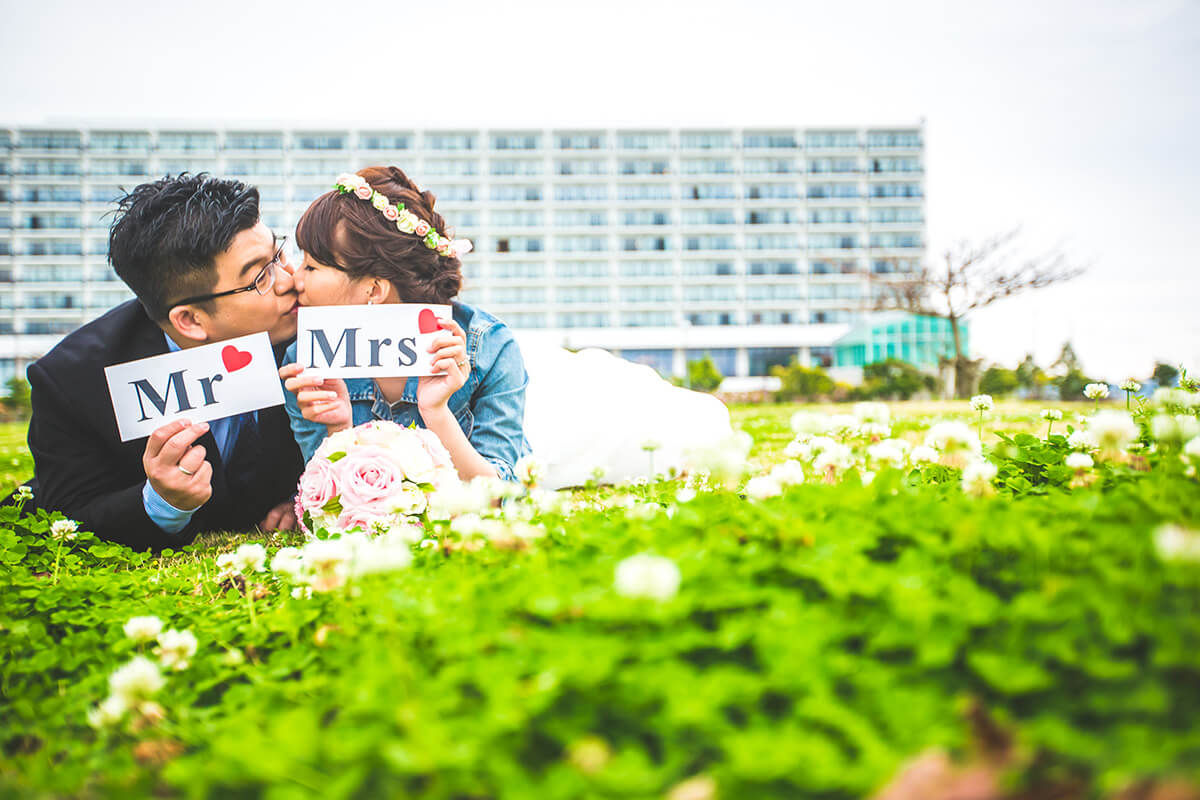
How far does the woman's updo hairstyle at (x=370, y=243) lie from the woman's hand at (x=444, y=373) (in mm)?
287

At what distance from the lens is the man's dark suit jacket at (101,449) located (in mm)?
2598

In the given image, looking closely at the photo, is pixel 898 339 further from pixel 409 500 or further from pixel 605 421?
pixel 409 500

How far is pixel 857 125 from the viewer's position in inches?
2042

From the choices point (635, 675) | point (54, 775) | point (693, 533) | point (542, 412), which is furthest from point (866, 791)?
point (542, 412)

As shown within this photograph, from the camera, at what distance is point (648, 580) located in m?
0.84

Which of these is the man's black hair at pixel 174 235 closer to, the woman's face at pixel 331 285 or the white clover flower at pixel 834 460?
the woman's face at pixel 331 285

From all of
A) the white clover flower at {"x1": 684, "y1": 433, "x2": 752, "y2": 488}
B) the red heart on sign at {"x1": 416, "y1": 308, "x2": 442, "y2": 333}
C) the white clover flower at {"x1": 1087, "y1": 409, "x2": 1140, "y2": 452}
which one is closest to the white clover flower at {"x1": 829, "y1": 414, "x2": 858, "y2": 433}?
the white clover flower at {"x1": 684, "y1": 433, "x2": 752, "y2": 488}

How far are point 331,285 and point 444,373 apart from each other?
0.54 meters

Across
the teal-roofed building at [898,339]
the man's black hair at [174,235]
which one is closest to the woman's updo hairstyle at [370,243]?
the man's black hair at [174,235]

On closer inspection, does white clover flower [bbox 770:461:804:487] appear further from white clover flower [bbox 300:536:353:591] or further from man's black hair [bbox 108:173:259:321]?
man's black hair [bbox 108:173:259:321]

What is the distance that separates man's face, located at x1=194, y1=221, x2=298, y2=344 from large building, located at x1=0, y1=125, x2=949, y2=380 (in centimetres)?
4719

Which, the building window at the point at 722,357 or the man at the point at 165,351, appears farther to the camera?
the building window at the point at 722,357

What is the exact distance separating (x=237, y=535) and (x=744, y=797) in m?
2.81

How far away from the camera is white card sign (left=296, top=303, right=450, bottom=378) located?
234 cm
